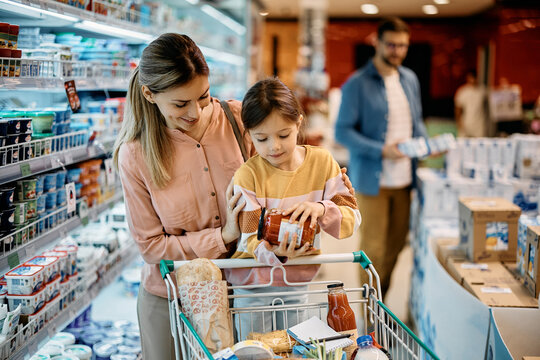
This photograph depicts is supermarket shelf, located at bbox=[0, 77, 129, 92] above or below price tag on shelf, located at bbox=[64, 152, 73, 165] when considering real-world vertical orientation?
above

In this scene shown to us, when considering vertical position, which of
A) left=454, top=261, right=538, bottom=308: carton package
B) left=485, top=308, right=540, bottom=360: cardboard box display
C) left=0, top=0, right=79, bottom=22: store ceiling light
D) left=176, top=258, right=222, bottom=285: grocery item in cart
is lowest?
left=485, top=308, right=540, bottom=360: cardboard box display

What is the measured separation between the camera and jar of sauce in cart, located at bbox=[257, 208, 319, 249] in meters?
1.50

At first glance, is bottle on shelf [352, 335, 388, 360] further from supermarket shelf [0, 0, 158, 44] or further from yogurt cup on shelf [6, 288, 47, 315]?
supermarket shelf [0, 0, 158, 44]

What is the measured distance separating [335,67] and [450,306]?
12.5 m

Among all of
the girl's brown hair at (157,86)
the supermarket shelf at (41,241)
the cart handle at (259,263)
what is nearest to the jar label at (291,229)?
the cart handle at (259,263)

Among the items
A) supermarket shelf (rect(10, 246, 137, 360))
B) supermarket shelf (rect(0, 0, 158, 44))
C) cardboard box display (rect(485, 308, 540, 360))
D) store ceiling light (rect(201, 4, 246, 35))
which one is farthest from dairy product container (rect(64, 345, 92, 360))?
store ceiling light (rect(201, 4, 246, 35))

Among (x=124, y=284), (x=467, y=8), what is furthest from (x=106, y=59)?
(x=467, y=8)

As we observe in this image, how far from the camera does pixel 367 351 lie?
1386mm

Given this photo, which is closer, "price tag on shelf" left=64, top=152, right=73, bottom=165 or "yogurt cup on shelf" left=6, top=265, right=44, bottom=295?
"yogurt cup on shelf" left=6, top=265, right=44, bottom=295

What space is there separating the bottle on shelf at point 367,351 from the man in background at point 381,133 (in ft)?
7.22

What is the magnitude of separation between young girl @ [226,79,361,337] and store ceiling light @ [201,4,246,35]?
419cm

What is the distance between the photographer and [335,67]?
14.5 metres

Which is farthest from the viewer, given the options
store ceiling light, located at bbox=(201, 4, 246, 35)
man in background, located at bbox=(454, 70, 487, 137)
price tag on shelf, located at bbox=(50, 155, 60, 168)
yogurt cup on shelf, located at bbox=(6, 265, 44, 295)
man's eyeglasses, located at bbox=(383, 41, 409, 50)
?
man in background, located at bbox=(454, 70, 487, 137)

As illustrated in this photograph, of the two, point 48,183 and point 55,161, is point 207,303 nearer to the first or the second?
point 55,161
